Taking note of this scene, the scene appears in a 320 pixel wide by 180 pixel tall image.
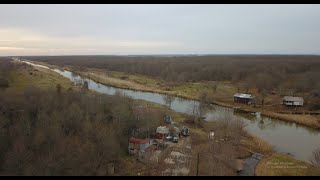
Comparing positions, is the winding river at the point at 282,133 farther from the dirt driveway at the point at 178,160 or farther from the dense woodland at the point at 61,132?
the dense woodland at the point at 61,132

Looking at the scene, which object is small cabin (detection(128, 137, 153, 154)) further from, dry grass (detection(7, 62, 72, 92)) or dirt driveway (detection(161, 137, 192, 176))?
dry grass (detection(7, 62, 72, 92))

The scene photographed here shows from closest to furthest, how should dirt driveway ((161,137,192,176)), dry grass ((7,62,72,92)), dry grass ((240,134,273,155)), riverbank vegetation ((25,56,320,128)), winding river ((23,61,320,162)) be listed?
dirt driveway ((161,137,192,176)) < dry grass ((240,134,273,155)) < winding river ((23,61,320,162)) < dry grass ((7,62,72,92)) < riverbank vegetation ((25,56,320,128))

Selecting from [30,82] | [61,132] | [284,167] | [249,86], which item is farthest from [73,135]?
[249,86]

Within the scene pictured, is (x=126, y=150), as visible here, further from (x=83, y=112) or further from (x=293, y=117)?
(x=293, y=117)

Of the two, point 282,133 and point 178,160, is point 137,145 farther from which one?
point 282,133

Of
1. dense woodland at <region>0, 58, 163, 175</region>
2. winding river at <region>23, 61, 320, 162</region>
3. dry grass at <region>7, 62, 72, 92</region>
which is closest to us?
dense woodland at <region>0, 58, 163, 175</region>

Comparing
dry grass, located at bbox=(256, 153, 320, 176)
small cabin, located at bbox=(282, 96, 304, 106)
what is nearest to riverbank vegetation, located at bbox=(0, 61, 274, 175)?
dry grass, located at bbox=(256, 153, 320, 176)
